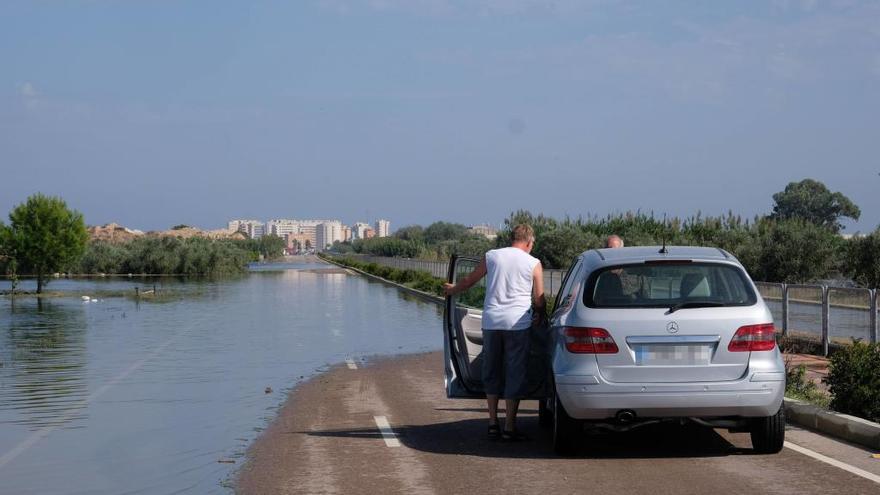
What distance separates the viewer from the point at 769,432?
353 inches

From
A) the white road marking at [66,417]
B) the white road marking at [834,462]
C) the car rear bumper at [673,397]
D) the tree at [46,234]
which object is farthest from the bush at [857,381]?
the tree at [46,234]

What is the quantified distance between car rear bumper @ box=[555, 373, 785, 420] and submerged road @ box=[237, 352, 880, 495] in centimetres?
45

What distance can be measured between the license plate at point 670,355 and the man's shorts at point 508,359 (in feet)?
4.55

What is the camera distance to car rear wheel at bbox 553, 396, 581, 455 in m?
8.95

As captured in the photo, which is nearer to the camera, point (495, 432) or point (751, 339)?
point (751, 339)

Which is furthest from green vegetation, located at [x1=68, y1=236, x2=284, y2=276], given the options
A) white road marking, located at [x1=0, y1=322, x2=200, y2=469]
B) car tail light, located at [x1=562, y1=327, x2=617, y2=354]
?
car tail light, located at [x1=562, y1=327, x2=617, y2=354]

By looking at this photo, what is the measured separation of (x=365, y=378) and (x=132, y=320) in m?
15.8

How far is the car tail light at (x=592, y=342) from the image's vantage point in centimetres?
862

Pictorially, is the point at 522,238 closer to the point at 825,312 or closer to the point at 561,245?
the point at 825,312

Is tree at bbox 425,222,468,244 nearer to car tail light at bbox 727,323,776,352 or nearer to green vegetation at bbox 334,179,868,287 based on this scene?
green vegetation at bbox 334,179,868,287

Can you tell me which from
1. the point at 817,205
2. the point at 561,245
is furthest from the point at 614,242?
the point at 817,205

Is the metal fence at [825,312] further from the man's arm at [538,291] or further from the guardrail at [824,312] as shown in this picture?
the man's arm at [538,291]

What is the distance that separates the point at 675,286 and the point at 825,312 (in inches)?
370

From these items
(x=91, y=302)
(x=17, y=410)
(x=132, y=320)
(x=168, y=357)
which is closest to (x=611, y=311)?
(x=17, y=410)
